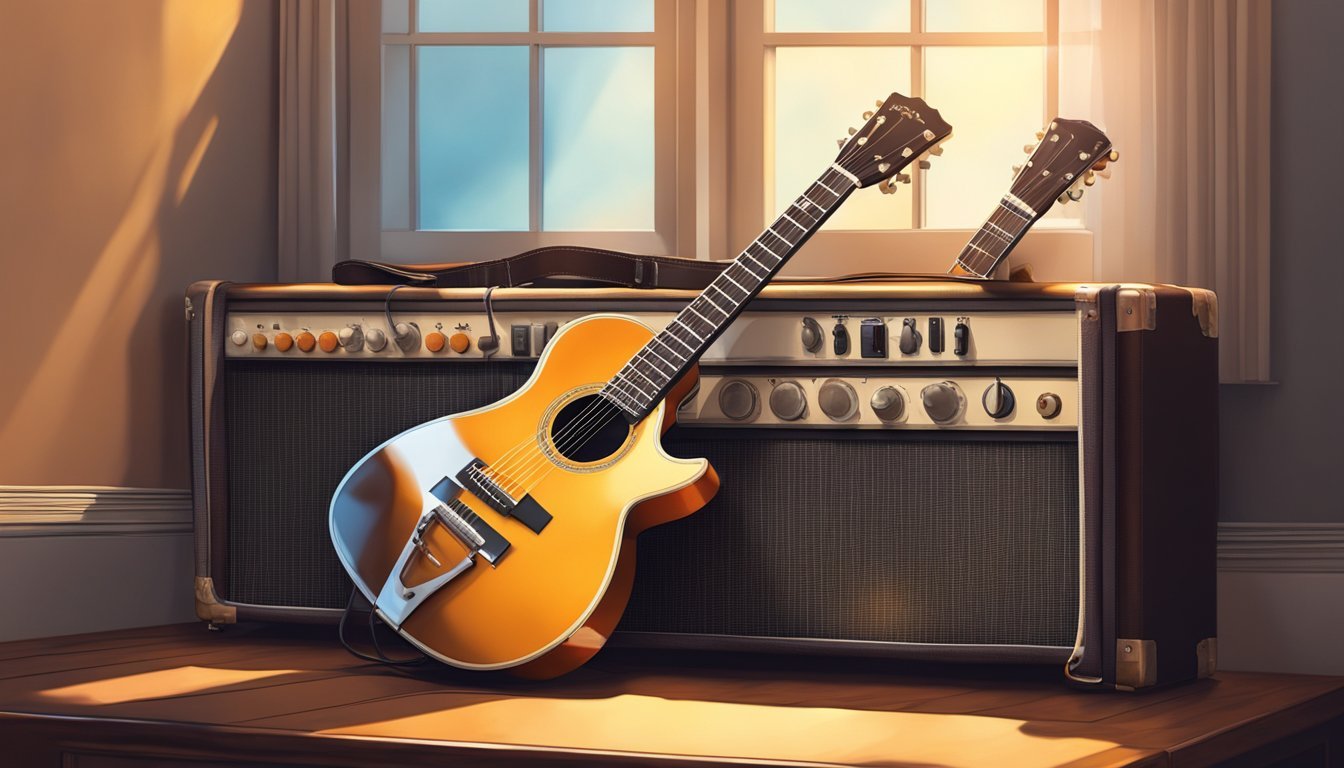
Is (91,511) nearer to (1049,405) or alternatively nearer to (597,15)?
(597,15)

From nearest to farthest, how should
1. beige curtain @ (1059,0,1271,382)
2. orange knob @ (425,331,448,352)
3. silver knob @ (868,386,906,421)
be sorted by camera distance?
silver knob @ (868,386,906,421) → orange knob @ (425,331,448,352) → beige curtain @ (1059,0,1271,382)

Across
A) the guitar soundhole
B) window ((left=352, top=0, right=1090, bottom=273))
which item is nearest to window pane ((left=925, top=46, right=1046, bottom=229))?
window ((left=352, top=0, right=1090, bottom=273))

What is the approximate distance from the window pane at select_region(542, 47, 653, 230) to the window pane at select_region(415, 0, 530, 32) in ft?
0.25

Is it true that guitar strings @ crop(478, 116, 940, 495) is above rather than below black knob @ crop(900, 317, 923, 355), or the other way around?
below

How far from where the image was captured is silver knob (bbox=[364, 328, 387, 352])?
5.17ft

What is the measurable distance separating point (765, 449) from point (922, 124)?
1.42ft

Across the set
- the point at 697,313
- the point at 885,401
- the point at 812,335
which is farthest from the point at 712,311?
the point at 885,401

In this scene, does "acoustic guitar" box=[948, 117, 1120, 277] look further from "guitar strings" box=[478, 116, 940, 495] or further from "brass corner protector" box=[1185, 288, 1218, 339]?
"guitar strings" box=[478, 116, 940, 495]

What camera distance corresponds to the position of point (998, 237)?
4.96ft

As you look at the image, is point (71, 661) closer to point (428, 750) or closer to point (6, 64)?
point (428, 750)

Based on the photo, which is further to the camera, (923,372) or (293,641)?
(293,641)

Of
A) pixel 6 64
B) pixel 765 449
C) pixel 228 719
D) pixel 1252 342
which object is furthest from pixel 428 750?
pixel 1252 342

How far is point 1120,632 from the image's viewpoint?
133 cm

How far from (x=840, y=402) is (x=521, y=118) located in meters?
0.89
